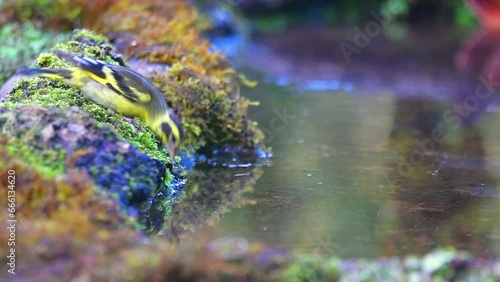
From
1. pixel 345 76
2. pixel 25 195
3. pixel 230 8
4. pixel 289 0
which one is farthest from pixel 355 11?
pixel 25 195

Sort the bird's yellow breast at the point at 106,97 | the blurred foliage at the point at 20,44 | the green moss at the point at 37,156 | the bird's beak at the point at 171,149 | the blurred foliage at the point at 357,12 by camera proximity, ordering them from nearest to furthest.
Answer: the green moss at the point at 37,156, the bird's yellow breast at the point at 106,97, the bird's beak at the point at 171,149, the blurred foliage at the point at 20,44, the blurred foliage at the point at 357,12

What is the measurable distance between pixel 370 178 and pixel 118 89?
191cm

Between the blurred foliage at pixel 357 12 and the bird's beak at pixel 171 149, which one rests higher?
the bird's beak at pixel 171 149

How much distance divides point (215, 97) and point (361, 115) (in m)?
2.70

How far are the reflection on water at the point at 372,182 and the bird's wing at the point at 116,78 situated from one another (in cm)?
97

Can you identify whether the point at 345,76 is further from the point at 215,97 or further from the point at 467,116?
the point at 215,97

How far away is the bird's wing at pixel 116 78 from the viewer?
5.12 meters

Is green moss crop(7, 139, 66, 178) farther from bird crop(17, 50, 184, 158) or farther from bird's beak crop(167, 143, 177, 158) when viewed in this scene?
bird's beak crop(167, 143, 177, 158)

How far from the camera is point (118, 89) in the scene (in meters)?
5.21

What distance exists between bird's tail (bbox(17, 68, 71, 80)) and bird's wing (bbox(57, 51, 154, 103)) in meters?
0.09

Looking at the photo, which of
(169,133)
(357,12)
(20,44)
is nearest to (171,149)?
(169,133)

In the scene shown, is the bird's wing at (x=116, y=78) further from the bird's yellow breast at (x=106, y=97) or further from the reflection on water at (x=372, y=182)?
the reflection on water at (x=372, y=182)

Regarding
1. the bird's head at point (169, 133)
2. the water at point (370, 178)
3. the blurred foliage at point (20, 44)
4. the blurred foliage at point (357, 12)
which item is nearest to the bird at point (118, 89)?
the bird's head at point (169, 133)

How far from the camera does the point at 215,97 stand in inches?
263
